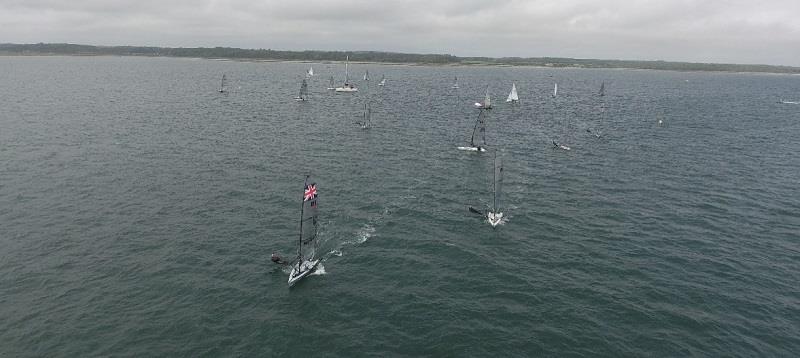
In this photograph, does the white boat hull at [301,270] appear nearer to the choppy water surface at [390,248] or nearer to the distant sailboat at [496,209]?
the choppy water surface at [390,248]

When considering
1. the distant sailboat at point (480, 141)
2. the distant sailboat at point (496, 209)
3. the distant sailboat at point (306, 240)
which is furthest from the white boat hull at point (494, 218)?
the distant sailboat at point (480, 141)

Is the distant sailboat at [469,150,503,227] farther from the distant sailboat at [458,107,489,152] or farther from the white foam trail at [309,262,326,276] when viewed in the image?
the distant sailboat at [458,107,489,152]

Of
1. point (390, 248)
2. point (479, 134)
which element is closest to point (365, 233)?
point (390, 248)

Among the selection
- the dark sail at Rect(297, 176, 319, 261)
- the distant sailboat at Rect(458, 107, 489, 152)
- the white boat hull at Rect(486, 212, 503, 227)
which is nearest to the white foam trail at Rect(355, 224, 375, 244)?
the dark sail at Rect(297, 176, 319, 261)

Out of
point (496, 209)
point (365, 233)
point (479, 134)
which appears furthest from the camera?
point (479, 134)

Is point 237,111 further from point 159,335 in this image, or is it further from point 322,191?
point 159,335

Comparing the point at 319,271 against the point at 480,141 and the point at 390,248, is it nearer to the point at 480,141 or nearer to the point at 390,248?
the point at 390,248

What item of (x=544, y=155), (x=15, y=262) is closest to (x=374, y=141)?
(x=544, y=155)
